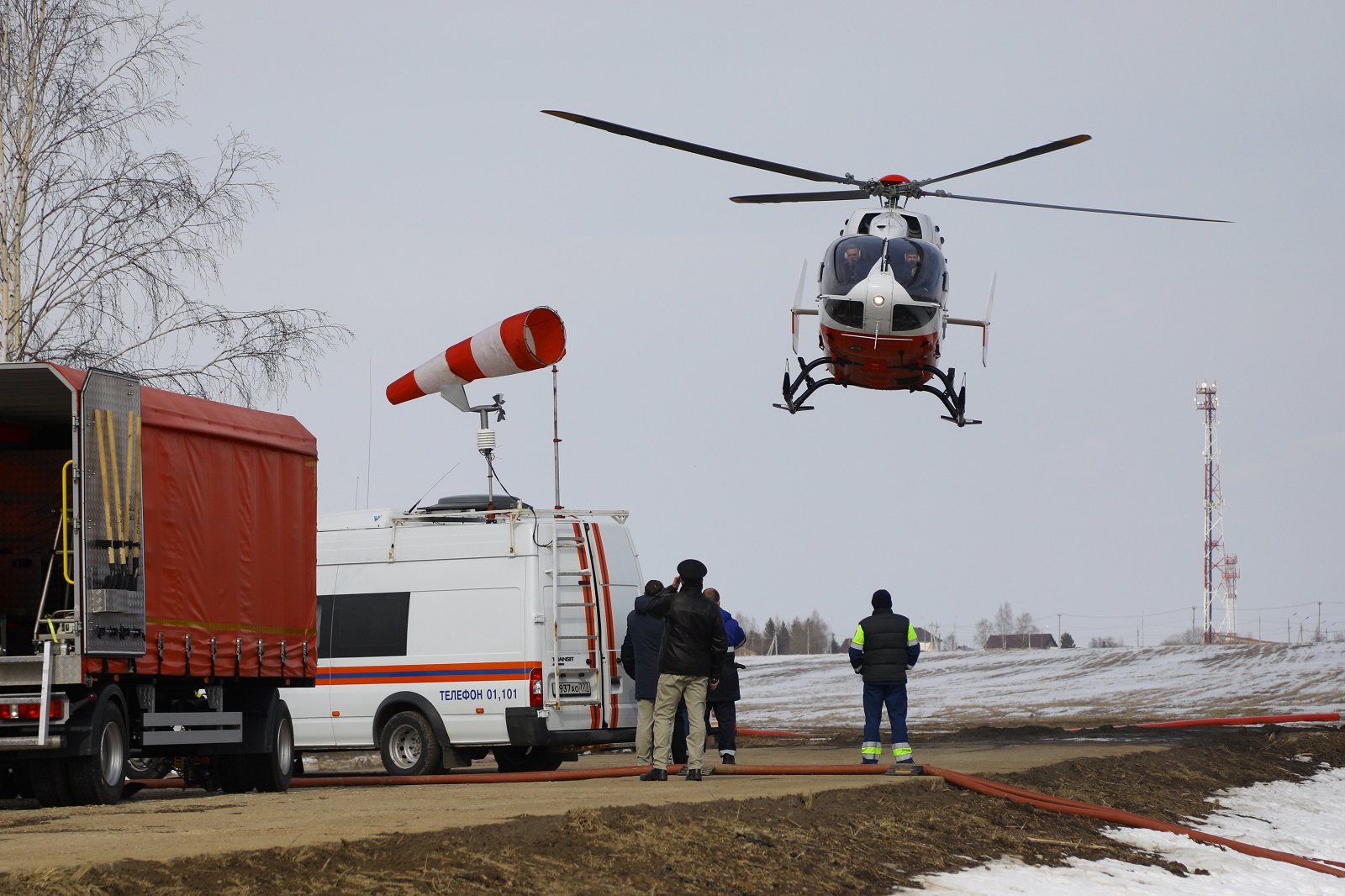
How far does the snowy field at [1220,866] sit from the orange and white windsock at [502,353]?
28.1 ft

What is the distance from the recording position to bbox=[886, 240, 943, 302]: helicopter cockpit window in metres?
21.5

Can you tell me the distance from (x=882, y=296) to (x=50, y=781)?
12.6m

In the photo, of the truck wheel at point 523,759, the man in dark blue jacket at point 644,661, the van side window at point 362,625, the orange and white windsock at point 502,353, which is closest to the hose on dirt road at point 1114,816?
the man in dark blue jacket at point 644,661

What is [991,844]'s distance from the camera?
34.1 ft

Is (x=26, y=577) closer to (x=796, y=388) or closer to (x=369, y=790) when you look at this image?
(x=369, y=790)

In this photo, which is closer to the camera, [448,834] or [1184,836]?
[448,834]

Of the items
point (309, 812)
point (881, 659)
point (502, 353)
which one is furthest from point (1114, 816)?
point (502, 353)

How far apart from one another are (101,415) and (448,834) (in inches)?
204

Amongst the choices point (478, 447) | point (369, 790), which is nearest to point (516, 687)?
point (369, 790)

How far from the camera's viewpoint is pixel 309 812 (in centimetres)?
1073

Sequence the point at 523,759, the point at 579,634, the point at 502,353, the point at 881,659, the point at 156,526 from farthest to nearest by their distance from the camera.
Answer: the point at 502,353, the point at 523,759, the point at 579,634, the point at 881,659, the point at 156,526

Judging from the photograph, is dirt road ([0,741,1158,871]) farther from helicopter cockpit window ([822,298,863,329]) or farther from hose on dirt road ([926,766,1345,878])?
helicopter cockpit window ([822,298,863,329])

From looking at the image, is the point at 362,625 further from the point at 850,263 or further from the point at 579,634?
the point at 850,263

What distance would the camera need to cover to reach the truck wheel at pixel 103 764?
474 inches
